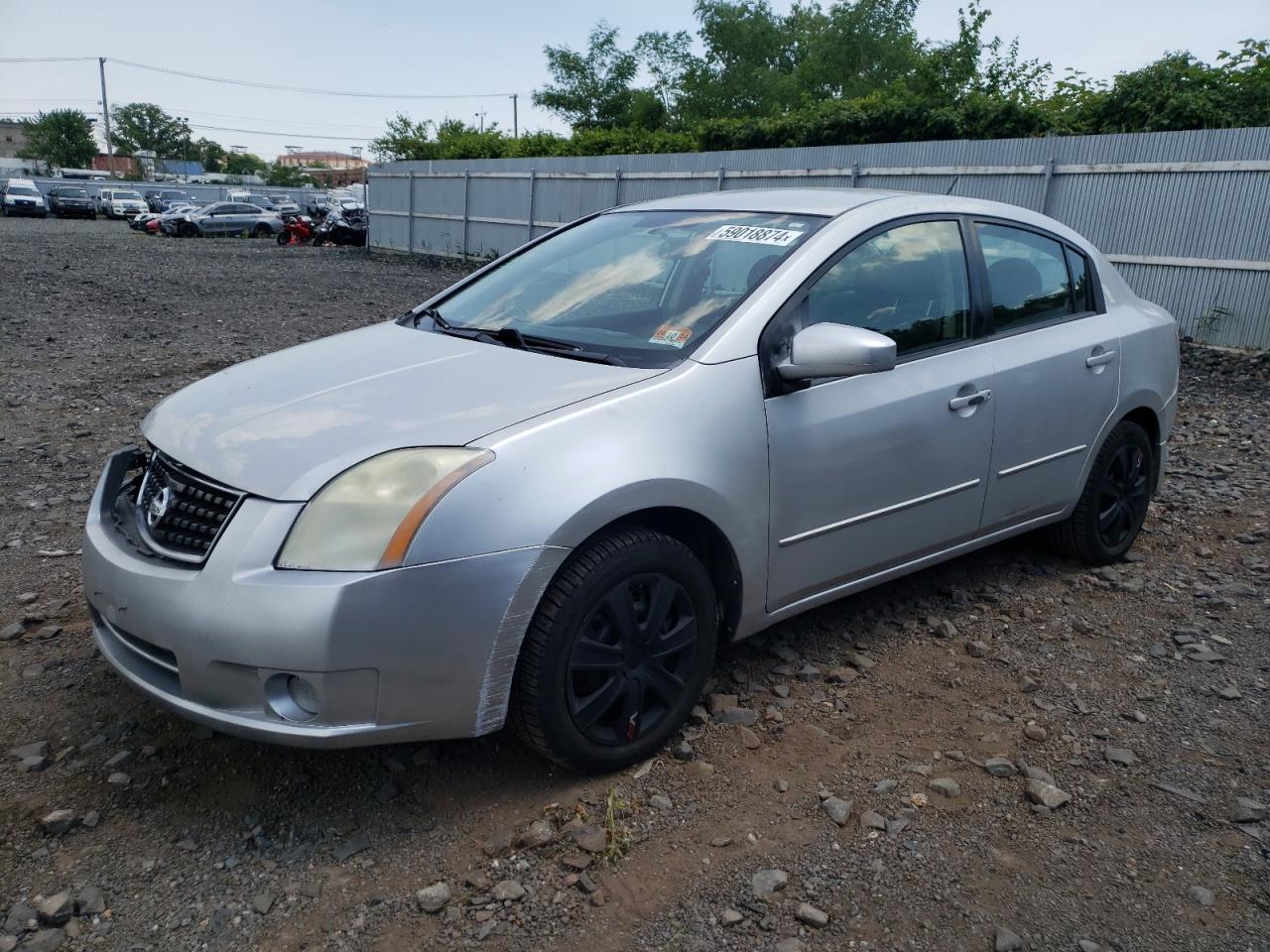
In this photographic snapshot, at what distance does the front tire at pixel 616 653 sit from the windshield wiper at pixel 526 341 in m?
0.63

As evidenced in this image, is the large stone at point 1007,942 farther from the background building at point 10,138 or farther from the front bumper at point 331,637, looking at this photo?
the background building at point 10,138

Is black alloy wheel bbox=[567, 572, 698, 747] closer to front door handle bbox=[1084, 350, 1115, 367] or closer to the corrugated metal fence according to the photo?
front door handle bbox=[1084, 350, 1115, 367]

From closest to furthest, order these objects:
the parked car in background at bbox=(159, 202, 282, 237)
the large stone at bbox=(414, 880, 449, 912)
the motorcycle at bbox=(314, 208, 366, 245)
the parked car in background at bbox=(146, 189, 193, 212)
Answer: the large stone at bbox=(414, 880, 449, 912)
the motorcycle at bbox=(314, 208, 366, 245)
the parked car in background at bbox=(159, 202, 282, 237)
the parked car in background at bbox=(146, 189, 193, 212)

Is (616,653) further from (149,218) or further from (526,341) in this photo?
(149,218)

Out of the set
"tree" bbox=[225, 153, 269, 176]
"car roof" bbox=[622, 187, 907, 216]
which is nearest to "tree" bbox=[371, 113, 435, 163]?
"car roof" bbox=[622, 187, 907, 216]

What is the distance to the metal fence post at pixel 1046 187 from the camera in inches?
441

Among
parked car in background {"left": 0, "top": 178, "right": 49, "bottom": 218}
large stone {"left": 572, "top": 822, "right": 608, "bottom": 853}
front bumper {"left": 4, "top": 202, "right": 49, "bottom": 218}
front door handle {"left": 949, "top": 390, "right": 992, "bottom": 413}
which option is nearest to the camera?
large stone {"left": 572, "top": 822, "right": 608, "bottom": 853}

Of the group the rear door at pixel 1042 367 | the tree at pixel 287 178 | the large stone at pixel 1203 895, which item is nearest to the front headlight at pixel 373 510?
the large stone at pixel 1203 895

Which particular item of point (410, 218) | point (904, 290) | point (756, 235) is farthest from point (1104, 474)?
point (410, 218)

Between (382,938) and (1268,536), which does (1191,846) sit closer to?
(382,938)

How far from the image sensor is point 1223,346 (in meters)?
9.97

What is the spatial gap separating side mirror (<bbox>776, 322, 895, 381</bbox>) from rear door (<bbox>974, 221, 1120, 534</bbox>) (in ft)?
3.07

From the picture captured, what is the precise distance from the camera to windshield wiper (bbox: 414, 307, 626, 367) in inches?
123

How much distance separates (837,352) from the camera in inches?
117
